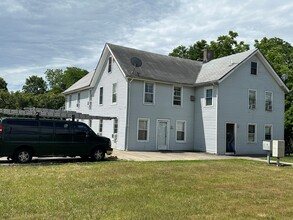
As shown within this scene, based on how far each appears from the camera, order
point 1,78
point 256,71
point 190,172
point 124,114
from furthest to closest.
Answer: point 1,78 → point 256,71 → point 124,114 → point 190,172

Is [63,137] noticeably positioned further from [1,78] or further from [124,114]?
[1,78]

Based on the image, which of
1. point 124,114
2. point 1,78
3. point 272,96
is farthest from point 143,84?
point 1,78

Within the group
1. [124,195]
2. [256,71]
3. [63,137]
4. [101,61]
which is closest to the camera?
[124,195]

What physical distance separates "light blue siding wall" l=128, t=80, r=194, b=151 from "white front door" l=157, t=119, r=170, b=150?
0.91ft

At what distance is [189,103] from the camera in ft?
89.8

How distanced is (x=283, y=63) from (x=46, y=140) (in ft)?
98.4

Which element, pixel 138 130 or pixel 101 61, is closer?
pixel 138 130

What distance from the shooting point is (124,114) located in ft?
81.1

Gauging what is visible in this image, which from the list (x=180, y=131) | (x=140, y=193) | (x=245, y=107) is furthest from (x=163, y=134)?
(x=140, y=193)

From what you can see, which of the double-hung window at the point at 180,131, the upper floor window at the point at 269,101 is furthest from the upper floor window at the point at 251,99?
the double-hung window at the point at 180,131

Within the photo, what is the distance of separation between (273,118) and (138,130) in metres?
11.5

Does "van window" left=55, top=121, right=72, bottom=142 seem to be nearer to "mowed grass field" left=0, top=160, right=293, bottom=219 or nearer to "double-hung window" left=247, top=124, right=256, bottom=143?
"mowed grass field" left=0, top=160, right=293, bottom=219

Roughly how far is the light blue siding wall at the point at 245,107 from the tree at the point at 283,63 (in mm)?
6272

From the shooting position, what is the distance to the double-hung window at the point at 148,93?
83.2 ft
